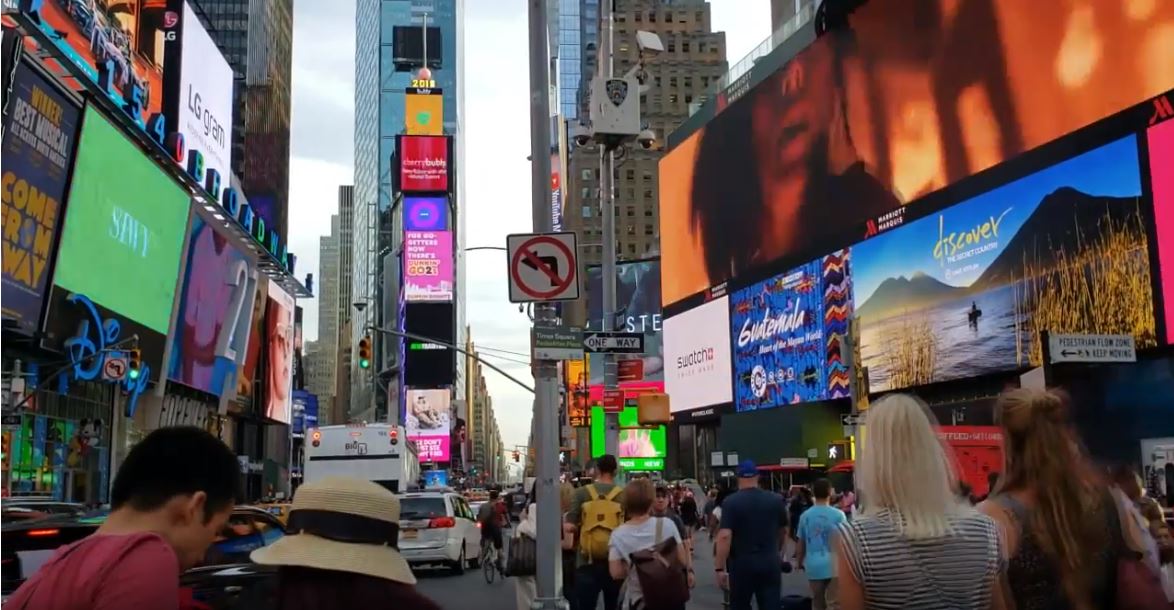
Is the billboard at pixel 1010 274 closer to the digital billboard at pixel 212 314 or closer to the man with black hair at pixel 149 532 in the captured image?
the digital billboard at pixel 212 314

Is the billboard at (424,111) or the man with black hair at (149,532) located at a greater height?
the billboard at (424,111)

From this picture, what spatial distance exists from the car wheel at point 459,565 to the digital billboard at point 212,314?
3012cm

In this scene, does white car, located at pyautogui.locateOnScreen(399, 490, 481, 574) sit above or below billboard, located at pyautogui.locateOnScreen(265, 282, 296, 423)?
below

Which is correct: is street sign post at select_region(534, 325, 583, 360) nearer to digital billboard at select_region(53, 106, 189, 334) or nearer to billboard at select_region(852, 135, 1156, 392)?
digital billboard at select_region(53, 106, 189, 334)

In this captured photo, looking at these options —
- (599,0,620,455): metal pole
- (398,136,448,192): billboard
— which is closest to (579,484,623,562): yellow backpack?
(599,0,620,455): metal pole

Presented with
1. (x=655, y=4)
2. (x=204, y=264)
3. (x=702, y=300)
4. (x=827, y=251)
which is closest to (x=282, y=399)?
(x=204, y=264)

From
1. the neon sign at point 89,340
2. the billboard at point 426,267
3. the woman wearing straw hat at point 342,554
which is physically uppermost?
the billboard at point 426,267

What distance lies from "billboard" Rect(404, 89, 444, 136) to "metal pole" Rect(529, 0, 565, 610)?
136m

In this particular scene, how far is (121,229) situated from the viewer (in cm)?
3947

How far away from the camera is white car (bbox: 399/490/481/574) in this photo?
21.5 meters

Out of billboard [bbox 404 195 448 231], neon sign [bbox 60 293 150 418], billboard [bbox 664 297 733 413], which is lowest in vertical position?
neon sign [bbox 60 293 150 418]

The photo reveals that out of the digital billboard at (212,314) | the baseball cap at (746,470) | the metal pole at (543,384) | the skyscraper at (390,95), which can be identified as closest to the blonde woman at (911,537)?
the baseball cap at (746,470)

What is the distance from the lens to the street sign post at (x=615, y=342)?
14.5m

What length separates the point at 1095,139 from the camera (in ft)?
124
